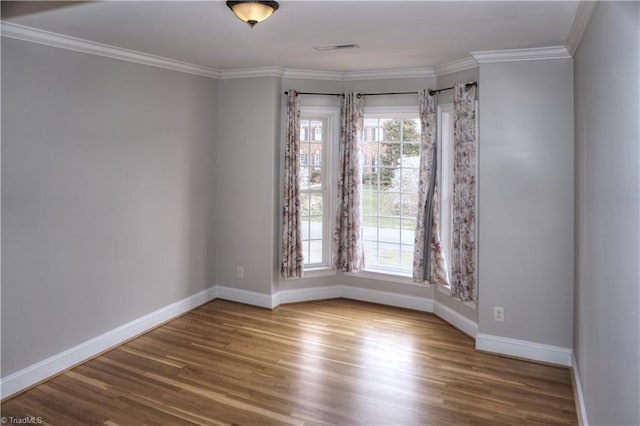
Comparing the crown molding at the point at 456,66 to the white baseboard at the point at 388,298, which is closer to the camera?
the crown molding at the point at 456,66

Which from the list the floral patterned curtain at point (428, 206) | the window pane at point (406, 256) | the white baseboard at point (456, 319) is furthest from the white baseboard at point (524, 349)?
the window pane at point (406, 256)

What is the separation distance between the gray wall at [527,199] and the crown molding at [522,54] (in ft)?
0.13

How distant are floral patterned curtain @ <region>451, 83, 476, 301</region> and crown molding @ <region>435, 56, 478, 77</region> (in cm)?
23

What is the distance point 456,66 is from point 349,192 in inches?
67.2

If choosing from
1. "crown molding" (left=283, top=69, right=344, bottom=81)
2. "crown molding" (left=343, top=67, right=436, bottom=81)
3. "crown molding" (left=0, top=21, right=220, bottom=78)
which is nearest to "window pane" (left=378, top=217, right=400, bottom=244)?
"crown molding" (left=343, top=67, right=436, bottom=81)

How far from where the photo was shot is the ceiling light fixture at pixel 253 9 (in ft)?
7.96

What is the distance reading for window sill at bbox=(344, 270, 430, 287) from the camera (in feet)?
15.7

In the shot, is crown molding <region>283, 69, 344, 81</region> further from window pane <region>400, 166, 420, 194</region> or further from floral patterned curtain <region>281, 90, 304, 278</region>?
window pane <region>400, 166, 420, 194</region>

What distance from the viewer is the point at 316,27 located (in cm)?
305

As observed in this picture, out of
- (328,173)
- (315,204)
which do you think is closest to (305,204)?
(315,204)

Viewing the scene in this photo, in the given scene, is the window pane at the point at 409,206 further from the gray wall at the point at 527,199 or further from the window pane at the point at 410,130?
the gray wall at the point at 527,199

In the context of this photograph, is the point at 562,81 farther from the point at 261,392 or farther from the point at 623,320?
the point at 261,392

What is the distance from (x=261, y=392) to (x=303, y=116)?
302cm

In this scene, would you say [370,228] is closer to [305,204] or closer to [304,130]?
[305,204]
